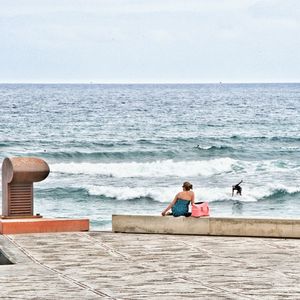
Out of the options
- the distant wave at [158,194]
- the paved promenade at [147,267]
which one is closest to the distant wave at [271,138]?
the distant wave at [158,194]

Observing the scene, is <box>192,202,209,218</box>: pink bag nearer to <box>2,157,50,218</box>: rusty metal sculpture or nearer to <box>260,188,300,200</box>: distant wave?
<box>2,157,50,218</box>: rusty metal sculpture

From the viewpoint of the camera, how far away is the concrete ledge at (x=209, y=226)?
51.7ft

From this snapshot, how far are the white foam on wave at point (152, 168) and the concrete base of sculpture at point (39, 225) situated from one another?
3028 cm

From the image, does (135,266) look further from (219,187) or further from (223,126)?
(223,126)

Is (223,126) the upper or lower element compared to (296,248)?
upper

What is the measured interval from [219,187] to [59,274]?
98.7 ft

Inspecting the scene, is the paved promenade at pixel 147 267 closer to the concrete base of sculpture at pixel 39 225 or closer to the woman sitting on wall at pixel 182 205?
the concrete base of sculpture at pixel 39 225

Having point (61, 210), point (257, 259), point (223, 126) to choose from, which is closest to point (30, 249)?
point (257, 259)

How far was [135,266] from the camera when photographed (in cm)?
1308

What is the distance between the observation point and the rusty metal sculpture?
16.3 metres

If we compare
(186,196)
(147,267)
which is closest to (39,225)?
(186,196)

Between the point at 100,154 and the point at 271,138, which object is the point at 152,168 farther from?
the point at 271,138

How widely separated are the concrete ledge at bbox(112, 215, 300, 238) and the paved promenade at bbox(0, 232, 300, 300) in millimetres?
246

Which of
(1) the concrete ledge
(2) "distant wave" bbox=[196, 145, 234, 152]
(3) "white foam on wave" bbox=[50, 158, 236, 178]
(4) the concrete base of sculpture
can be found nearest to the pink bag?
(1) the concrete ledge
